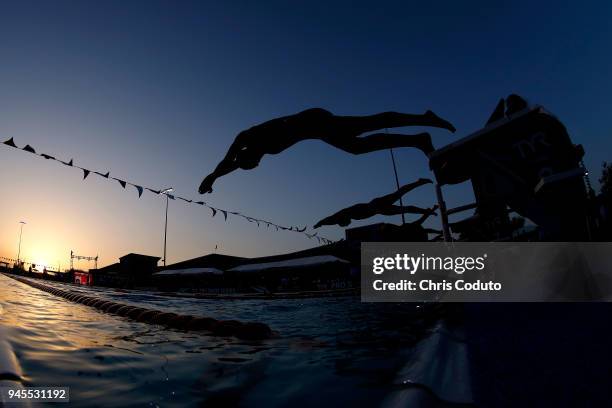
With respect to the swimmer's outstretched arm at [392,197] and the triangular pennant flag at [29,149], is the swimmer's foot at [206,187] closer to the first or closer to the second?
the swimmer's outstretched arm at [392,197]

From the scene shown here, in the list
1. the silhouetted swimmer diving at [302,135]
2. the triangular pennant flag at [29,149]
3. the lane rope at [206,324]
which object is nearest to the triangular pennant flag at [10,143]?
the triangular pennant flag at [29,149]

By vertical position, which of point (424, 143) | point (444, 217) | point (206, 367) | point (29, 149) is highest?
point (29, 149)

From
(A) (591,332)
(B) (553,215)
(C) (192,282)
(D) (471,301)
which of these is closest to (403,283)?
(D) (471,301)

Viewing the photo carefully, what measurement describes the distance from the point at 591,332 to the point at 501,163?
2921mm

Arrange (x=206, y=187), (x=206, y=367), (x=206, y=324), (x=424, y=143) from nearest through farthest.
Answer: (x=206, y=367)
(x=206, y=187)
(x=206, y=324)
(x=424, y=143)

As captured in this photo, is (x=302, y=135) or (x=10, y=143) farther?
(x=10, y=143)

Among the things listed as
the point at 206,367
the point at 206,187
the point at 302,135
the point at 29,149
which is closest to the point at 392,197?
the point at 302,135

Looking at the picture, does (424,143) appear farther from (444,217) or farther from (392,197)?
(392,197)

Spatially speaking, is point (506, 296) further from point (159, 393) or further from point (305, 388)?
point (159, 393)

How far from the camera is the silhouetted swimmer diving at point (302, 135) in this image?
2.81m

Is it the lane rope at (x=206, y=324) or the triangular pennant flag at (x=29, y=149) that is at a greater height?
the triangular pennant flag at (x=29, y=149)

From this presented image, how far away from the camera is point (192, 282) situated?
3506 cm

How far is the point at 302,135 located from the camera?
291 cm

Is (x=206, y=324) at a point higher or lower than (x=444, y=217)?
lower
